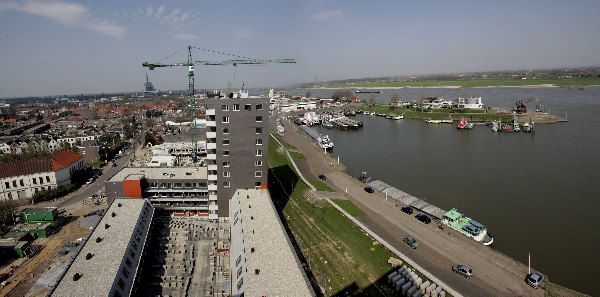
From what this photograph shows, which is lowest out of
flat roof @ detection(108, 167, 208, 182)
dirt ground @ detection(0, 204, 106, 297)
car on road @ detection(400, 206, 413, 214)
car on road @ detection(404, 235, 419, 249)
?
dirt ground @ detection(0, 204, 106, 297)

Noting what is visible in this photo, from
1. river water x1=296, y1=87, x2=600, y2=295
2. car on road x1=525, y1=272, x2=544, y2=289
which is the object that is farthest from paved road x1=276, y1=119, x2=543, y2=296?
river water x1=296, y1=87, x2=600, y2=295

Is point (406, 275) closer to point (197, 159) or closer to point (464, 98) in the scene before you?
point (197, 159)

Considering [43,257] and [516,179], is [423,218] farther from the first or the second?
[43,257]

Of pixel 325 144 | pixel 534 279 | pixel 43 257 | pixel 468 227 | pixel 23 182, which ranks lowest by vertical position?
pixel 43 257

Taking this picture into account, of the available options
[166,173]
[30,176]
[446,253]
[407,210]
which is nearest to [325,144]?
[407,210]

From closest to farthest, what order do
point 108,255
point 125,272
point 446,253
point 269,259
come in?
point 269,259, point 125,272, point 108,255, point 446,253

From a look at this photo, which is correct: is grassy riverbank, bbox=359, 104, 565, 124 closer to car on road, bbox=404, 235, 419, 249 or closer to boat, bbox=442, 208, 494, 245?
boat, bbox=442, 208, 494, 245
